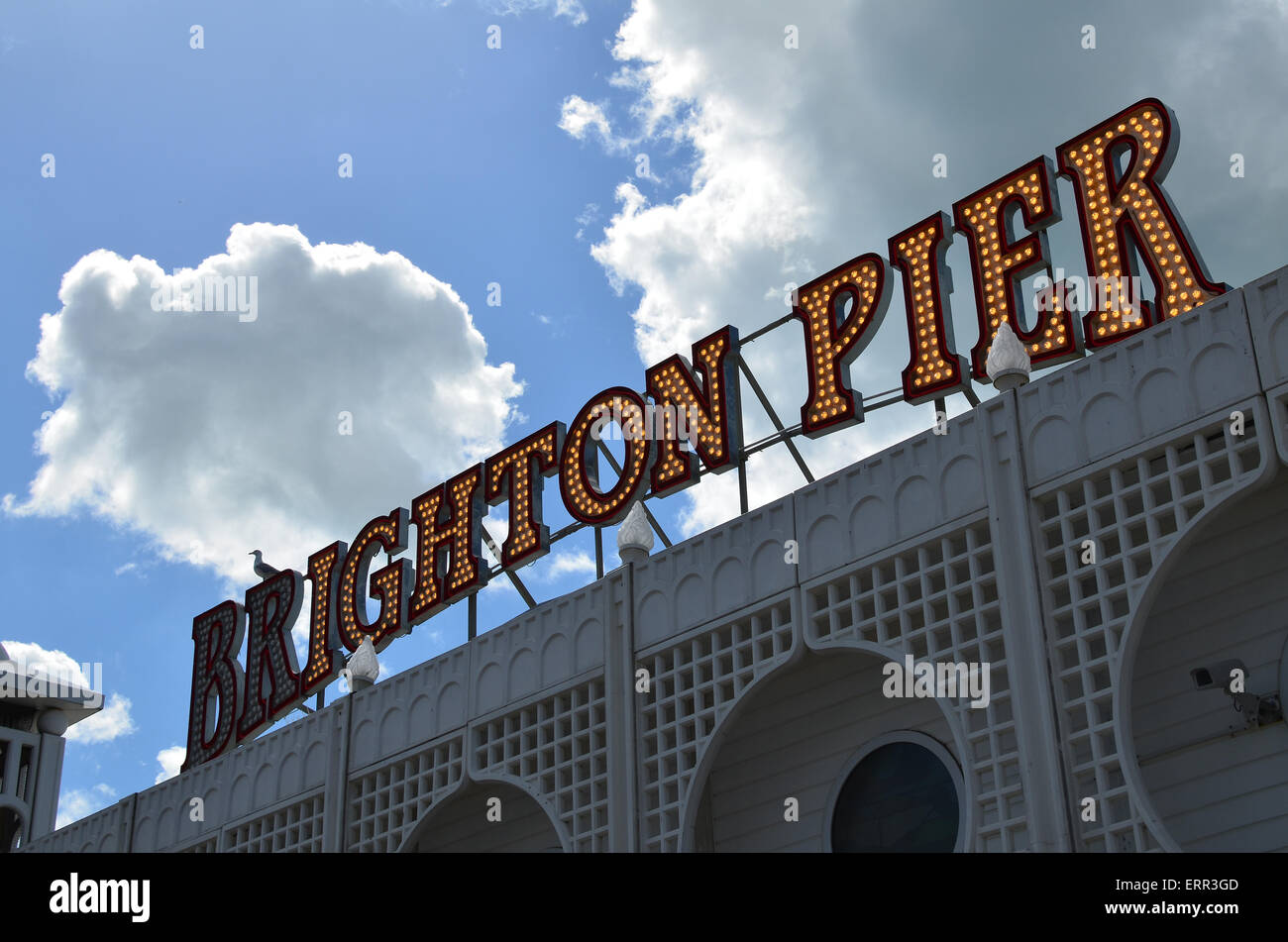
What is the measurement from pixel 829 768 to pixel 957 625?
2.76m

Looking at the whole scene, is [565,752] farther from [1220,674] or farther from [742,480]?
[1220,674]

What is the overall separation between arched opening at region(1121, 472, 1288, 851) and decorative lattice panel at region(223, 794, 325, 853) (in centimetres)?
1203

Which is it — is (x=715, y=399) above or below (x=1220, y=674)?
above

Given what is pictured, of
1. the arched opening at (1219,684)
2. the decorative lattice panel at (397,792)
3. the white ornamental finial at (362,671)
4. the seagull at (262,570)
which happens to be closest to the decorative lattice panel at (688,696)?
the decorative lattice panel at (397,792)

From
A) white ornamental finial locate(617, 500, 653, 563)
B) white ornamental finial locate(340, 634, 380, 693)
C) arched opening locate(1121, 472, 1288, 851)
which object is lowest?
arched opening locate(1121, 472, 1288, 851)

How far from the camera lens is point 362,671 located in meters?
22.4

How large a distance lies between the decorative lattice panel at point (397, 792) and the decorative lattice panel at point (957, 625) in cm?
616

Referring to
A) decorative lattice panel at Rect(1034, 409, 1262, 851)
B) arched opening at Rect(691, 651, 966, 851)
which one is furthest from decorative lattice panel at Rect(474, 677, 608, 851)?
decorative lattice panel at Rect(1034, 409, 1262, 851)

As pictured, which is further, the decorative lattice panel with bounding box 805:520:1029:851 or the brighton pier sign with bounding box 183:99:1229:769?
the brighton pier sign with bounding box 183:99:1229:769

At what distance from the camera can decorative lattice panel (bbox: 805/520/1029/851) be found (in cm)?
1435

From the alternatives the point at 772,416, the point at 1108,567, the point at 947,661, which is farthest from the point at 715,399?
the point at 1108,567

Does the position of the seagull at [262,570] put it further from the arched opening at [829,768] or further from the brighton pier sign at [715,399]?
the arched opening at [829,768]

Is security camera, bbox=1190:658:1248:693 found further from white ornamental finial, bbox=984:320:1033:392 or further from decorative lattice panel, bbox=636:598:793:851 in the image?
decorative lattice panel, bbox=636:598:793:851
